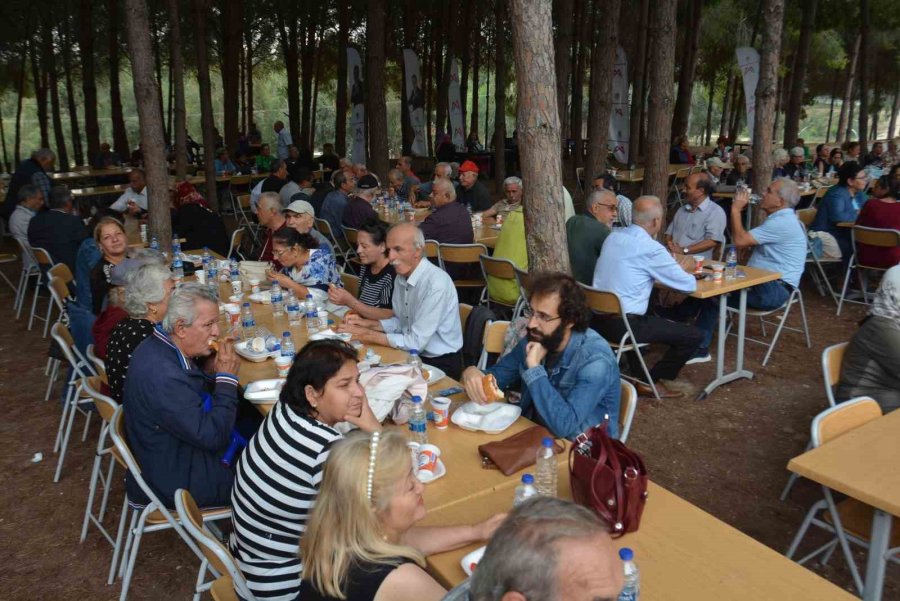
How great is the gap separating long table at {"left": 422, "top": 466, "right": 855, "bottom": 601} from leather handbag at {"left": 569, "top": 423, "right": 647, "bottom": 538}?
6cm

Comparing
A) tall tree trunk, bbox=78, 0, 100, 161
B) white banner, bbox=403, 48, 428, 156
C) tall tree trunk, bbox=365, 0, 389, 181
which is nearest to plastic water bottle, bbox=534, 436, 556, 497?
tall tree trunk, bbox=365, 0, 389, 181

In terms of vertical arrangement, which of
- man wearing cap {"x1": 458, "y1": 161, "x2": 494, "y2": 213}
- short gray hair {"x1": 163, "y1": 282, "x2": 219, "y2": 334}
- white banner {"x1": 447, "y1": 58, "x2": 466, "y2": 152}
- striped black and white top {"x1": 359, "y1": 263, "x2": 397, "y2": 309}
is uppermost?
white banner {"x1": 447, "y1": 58, "x2": 466, "y2": 152}

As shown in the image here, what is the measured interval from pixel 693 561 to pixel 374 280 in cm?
331

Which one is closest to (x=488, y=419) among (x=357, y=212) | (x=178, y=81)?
(x=357, y=212)

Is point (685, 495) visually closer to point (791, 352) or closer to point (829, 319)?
point (791, 352)

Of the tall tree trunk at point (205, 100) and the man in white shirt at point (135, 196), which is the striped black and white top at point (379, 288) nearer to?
the man in white shirt at point (135, 196)

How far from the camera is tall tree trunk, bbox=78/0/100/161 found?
14430mm

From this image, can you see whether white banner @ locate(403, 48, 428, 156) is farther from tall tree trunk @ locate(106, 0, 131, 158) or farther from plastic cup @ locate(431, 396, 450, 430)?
plastic cup @ locate(431, 396, 450, 430)

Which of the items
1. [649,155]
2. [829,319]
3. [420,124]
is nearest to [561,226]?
[649,155]

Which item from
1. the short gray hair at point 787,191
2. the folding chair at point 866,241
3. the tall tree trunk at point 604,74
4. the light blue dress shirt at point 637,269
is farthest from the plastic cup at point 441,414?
the tall tree trunk at point 604,74

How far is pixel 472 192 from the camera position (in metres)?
9.30

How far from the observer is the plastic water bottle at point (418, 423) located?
111 inches

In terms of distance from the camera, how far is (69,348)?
4121mm

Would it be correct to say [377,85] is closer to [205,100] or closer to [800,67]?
[205,100]
